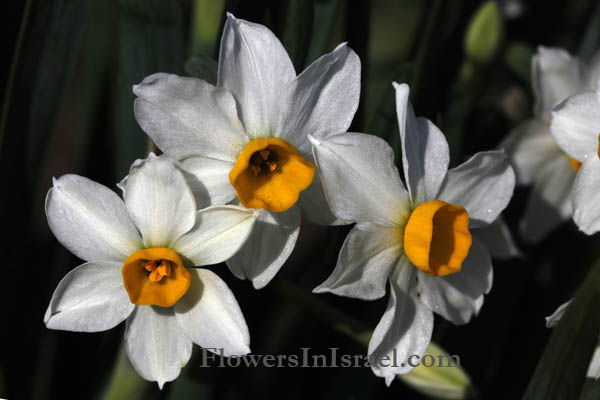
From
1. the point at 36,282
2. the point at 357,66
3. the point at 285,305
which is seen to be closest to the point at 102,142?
the point at 36,282

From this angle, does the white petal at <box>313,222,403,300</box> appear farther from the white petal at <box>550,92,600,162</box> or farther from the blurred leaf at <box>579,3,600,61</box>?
the blurred leaf at <box>579,3,600,61</box>

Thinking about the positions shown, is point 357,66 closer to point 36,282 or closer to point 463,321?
point 463,321

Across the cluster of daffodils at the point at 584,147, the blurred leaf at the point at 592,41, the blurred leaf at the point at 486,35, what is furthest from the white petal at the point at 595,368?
the blurred leaf at the point at 592,41

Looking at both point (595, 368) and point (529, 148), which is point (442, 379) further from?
point (529, 148)

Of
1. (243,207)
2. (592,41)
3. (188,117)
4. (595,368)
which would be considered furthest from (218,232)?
(592,41)

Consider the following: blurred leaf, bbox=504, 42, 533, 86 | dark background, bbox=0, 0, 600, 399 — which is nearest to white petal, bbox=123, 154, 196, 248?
dark background, bbox=0, 0, 600, 399
